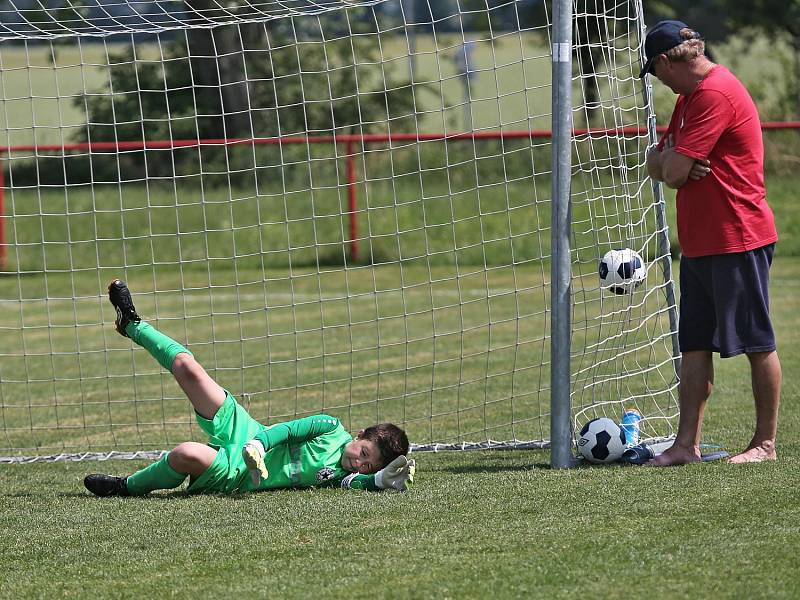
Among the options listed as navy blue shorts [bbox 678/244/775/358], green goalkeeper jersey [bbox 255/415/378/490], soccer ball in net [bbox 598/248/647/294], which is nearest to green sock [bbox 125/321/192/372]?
green goalkeeper jersey [bbox 255/415/378/490]

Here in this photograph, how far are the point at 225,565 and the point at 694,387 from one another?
259cm

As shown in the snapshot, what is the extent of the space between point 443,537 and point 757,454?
6.30ft

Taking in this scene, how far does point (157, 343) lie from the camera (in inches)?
239

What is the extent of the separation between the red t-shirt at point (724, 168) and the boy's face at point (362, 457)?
1820 mm

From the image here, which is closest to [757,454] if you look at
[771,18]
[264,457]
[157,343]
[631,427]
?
[631,427]

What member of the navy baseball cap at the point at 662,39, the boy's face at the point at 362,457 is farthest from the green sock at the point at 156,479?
→ the navy baseball cap at the point at 662,39

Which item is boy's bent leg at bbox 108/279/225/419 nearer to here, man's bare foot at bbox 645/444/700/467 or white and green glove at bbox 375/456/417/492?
white and green glove at bbox 375/456/417/492

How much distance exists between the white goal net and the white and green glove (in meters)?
1.33

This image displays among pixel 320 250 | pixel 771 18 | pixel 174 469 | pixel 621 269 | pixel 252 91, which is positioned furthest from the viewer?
pixel 771 18

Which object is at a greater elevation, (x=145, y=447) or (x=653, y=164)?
(x=653, y=164)

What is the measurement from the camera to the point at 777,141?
1720 cm

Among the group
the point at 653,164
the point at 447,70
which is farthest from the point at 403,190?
the point at 447,70

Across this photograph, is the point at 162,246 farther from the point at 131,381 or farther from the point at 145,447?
the point at 145,447

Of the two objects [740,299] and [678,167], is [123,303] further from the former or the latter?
[740,299]
